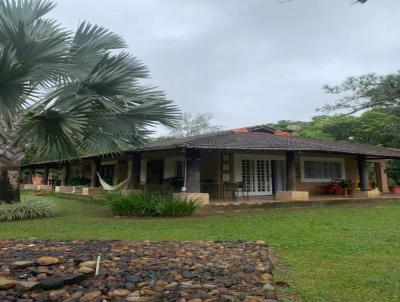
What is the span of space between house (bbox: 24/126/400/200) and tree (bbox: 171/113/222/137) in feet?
70.8

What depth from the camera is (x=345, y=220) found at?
10.2 metres

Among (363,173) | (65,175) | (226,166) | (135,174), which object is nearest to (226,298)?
(226,166)

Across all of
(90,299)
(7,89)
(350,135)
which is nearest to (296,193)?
(7,89)

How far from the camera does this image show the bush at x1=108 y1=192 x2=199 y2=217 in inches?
436

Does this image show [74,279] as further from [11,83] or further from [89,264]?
[11,83]

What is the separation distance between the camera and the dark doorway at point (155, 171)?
17844 mm

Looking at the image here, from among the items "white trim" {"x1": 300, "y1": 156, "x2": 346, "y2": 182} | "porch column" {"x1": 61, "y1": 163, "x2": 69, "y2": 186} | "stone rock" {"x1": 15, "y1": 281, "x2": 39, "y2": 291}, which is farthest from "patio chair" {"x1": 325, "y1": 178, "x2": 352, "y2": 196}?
"stone rock" {"x1": 15, "y1": 281, "x2": 39, "y2": 291}

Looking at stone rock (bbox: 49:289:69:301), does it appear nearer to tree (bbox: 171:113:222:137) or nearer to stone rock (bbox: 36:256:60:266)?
stone rock (bbox: 36:256:60:266)

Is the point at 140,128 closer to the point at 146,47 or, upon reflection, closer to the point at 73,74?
the point at 73,74

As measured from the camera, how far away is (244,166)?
1639cm

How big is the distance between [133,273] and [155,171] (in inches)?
541

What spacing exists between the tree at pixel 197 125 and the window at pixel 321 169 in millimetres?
→ 23523

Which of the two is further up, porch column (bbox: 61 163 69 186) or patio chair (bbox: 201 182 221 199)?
porch column (bbox: 61 163 69 186)

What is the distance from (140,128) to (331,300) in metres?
8.67
